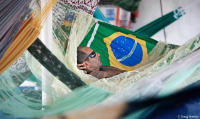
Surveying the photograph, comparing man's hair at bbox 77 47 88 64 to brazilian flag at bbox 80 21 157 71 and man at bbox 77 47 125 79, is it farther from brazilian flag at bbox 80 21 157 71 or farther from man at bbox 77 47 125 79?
brazilian flag at bbox 80 21 157 71

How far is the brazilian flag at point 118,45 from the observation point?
1799 mm

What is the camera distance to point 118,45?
185cm

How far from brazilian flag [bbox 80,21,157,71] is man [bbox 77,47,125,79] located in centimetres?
5

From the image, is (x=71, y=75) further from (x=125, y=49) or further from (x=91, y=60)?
(x=125, y=49)

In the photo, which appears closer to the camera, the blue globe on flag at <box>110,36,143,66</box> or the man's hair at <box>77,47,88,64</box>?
the man's hair at <box>77,47,88,64</box>

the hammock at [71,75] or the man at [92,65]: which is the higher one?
the hammock at [71,75]

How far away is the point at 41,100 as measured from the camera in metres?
1.16

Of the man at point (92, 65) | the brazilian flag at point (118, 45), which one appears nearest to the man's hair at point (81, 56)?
the man at point (92, 65)

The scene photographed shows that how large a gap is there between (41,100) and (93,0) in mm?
887

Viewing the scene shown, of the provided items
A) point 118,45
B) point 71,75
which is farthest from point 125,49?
point 71,75

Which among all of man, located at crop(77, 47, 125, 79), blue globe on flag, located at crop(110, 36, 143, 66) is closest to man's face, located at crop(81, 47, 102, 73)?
man, located at crop(77, 47, 125, 79)

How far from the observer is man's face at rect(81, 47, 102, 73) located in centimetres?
167

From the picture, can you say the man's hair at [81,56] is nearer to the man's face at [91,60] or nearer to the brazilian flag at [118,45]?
the man's face at [91,60]

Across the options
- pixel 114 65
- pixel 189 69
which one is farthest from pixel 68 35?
pixel 189 69
